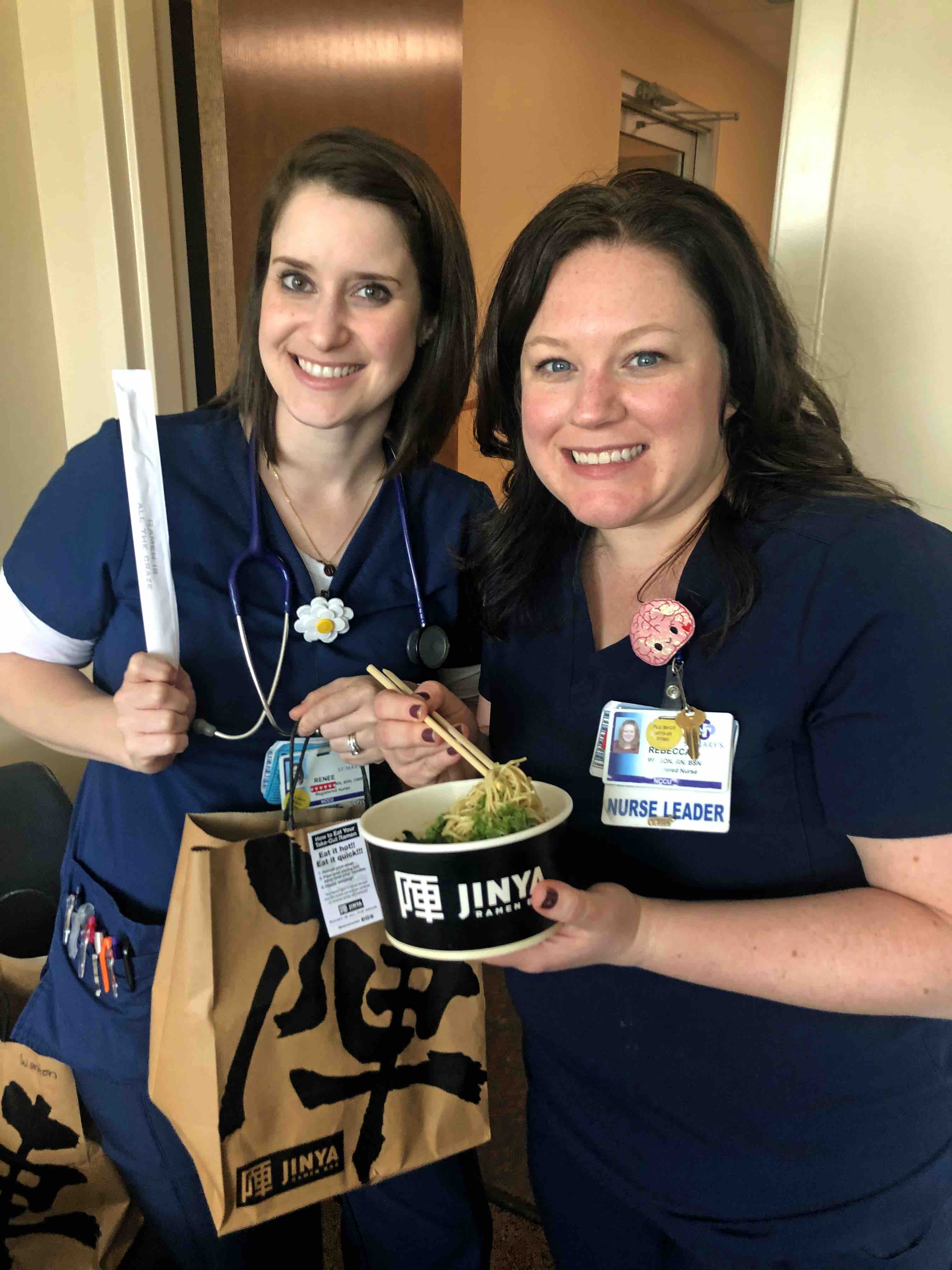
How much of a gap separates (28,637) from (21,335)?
90 cm

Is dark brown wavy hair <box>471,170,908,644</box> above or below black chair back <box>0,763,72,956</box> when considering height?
above

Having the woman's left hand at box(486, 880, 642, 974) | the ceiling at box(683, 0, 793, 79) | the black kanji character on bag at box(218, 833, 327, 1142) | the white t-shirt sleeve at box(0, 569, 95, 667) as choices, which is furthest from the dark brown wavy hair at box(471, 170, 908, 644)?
the ceiling at box(683, 0, 793, 79)

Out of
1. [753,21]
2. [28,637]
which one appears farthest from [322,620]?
[753,21]

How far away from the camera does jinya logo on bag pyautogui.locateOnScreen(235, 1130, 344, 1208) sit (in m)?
0.93

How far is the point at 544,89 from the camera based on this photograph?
335cm

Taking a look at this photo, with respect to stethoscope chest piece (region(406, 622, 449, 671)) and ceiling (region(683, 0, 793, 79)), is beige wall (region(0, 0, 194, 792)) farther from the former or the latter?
ceiling (region(683, 0, 793, 79))

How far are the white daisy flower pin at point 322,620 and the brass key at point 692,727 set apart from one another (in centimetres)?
45

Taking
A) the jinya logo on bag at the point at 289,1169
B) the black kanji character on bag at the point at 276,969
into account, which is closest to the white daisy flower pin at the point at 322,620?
the black kanji character on bag at the point at 276,969

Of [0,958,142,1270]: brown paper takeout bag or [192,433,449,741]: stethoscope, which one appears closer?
[192,433,449,741]: stethoscope

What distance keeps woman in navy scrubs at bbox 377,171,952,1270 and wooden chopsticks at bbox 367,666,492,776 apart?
22 mm

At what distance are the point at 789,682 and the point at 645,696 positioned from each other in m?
0.15

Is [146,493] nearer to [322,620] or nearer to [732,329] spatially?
[322,620]

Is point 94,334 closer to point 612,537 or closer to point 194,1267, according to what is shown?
point 612,537

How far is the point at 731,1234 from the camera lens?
882 millimetres
